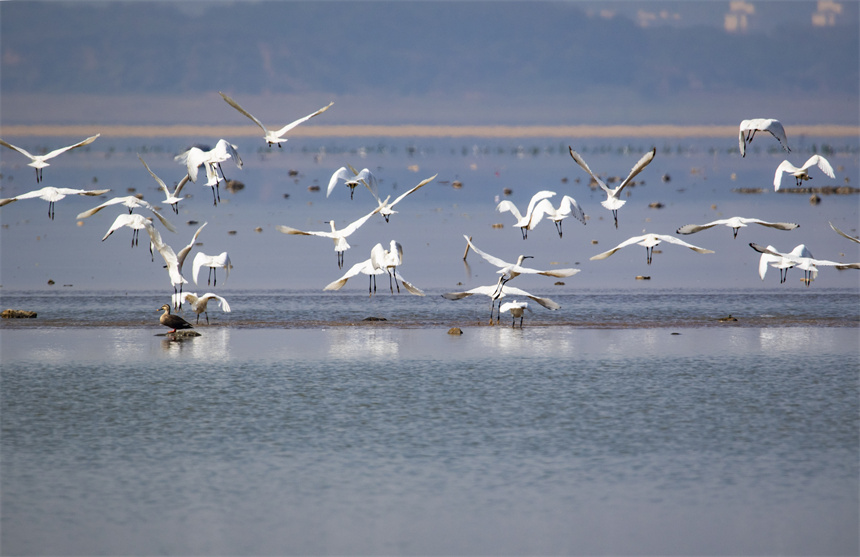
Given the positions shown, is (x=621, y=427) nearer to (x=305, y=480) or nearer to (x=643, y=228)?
(x=305, y=480)

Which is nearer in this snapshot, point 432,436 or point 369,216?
point 432,436

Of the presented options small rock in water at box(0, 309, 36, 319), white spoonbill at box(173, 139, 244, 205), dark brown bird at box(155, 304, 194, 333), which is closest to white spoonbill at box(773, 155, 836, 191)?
white spoonbill at box(173, 139, 244, 205)

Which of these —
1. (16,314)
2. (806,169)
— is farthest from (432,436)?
(16,314)

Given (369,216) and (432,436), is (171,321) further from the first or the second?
(432,436)

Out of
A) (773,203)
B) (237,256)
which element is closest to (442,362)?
(237,256)

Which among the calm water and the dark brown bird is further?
A: the dark brown bird

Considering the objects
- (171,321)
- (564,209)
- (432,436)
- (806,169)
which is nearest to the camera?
(432,436)

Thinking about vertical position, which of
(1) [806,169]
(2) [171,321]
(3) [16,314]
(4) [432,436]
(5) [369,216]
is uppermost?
(1) [806,169]

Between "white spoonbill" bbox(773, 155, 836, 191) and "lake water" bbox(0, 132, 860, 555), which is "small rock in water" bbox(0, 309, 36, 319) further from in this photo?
"white spoonbill" bbox(773, 155, 836, 191)

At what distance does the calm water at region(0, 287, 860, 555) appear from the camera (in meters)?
9.51

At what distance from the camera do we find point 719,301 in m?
22.4

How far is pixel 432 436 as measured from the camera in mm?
12344

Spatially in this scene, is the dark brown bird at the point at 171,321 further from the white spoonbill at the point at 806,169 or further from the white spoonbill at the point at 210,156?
the white spoonbill at the point at 806,169

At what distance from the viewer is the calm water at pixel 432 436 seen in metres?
9.51
